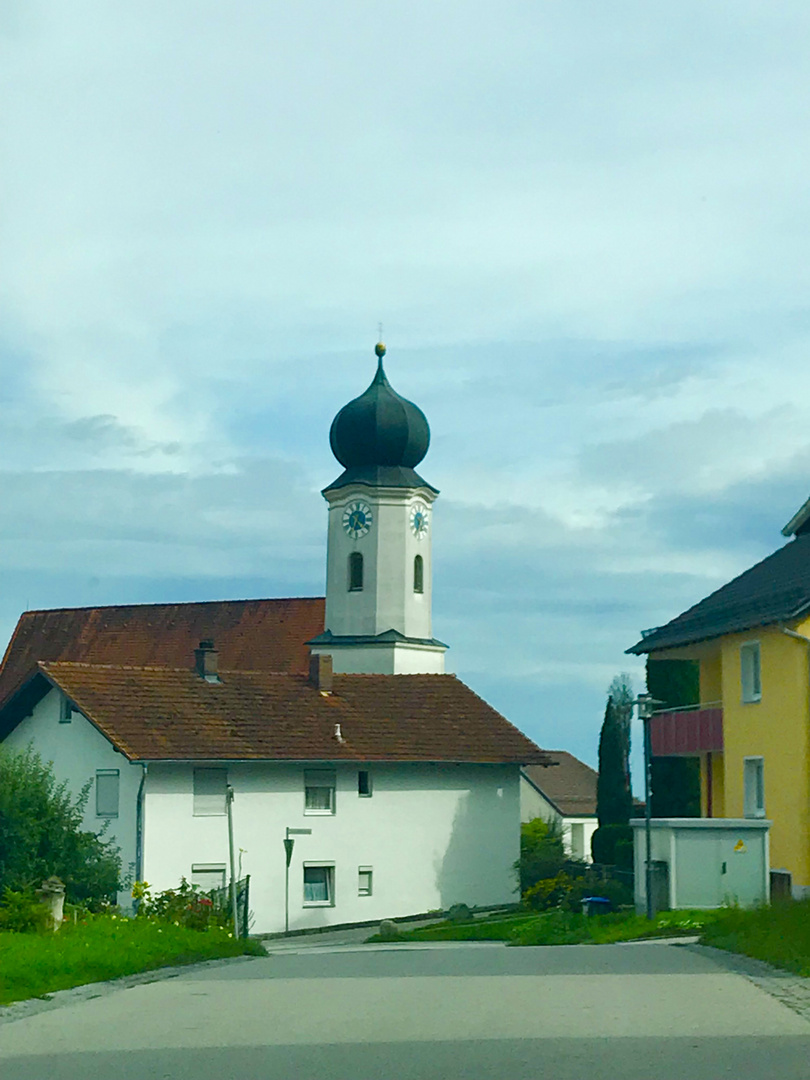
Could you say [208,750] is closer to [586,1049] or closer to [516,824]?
[516,824]

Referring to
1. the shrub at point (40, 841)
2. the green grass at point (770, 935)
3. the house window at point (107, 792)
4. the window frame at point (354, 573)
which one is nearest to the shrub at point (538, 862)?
the house window at point (107, 792)

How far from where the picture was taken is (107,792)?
1699 inches

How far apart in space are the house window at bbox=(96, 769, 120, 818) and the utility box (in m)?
18.1

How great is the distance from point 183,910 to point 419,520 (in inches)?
1710

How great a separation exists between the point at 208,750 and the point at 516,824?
11864 mm

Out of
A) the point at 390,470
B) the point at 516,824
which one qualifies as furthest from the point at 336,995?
the point at 390,470

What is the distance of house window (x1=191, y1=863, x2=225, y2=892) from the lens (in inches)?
1687

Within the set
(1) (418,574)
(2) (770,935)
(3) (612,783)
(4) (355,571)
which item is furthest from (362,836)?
(2) (770,935)

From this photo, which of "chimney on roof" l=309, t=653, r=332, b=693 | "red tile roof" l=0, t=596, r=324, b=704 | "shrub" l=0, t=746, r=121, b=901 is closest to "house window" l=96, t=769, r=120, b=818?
"chimney on roof" l=309, t=653, r=332, b=693

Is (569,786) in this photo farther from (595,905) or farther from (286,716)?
(595,905)

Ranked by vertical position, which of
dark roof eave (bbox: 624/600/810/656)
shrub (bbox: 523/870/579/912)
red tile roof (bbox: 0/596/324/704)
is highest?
red tile roof (bbox: 0/596/324/704)

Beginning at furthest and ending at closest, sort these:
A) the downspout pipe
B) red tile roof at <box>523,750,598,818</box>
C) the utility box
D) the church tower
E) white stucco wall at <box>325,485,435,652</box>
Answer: red tile roof at <box>523,750,598,818</box>
white stucco wall at <box>325,485,435,652</box>
the church tower
the downspout pipe
the utility box

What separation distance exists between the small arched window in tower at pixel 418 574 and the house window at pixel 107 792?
85.6 feet

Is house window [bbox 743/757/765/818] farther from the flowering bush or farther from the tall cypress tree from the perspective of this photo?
the tall cypress tree
